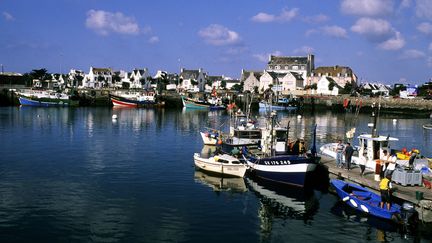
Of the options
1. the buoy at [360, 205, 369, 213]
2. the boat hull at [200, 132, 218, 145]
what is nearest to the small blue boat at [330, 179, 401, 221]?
the buoy at [360, 205, 369, 213]

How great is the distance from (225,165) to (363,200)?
1130 centimetres

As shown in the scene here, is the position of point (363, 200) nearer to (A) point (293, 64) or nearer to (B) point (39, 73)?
(A) point (293, 64)

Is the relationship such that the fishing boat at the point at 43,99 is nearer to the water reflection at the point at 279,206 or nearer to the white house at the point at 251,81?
the white house at the point at 251,81

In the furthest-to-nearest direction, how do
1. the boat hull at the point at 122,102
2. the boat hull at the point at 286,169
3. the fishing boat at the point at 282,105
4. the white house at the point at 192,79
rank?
the white house at the point at 192,79, the fishing boat at the point at 282,105, the boat hull at the point at 122,102, the boat hull at the point at 286,169

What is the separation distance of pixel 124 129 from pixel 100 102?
66040 millimetres

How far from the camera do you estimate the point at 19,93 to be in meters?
114

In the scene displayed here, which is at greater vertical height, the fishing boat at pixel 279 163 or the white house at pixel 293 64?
the white house at pixel 293 64

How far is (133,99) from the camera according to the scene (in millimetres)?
125062

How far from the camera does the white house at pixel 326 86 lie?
150 metres

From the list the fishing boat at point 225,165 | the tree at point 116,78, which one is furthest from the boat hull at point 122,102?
the fishing boat at point 225,165

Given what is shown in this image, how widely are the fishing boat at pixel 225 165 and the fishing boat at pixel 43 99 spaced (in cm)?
8990

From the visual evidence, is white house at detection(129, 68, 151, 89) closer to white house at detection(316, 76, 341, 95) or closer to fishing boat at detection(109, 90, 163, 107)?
fishing boat at detection(109, 90, 163, 107)

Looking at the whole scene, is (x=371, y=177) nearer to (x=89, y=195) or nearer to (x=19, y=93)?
(x=89, y=195)

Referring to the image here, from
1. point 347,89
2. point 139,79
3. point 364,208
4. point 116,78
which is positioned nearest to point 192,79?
point 139,79
